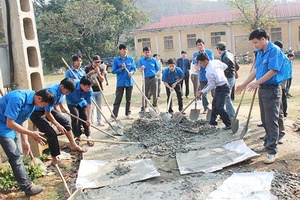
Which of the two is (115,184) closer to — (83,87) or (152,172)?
(152,172)

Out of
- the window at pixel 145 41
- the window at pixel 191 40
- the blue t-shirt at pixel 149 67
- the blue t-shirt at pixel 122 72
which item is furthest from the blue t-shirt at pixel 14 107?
the window at pixel 145 41

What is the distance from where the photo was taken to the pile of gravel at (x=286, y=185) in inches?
130

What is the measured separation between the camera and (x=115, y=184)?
153 inches

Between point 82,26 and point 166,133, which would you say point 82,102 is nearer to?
point 166,133

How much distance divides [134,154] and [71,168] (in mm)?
1035

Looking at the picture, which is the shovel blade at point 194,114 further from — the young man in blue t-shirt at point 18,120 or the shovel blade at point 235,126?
the young man in blue t-shirt at point 18,120

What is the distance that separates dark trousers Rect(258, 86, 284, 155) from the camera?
418 centimetres

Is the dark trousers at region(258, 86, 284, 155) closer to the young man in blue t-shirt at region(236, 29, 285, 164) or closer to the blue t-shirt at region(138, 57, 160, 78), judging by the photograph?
the young man in blue t-shirt at region(236, 29, 285, 164)

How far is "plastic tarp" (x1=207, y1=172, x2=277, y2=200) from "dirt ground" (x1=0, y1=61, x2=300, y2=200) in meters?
0.09

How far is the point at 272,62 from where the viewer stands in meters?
4.03

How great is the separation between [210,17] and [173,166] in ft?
86.3

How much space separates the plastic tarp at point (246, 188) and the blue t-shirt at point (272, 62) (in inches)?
49.0

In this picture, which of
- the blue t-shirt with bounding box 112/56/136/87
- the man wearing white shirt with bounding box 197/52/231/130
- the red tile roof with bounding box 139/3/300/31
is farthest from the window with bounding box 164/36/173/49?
the man wearing white shirt with bounding box 197/52/231/130

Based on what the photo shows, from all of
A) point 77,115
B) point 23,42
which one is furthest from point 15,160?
point 23,42
